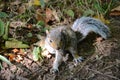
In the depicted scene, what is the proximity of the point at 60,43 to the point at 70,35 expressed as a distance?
0.86 feet

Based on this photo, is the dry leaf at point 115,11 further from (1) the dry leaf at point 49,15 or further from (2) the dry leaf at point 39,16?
(2) the dry leaf at point 39,16

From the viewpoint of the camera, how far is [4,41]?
11.7 feet

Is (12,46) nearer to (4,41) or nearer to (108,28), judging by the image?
(4,41)

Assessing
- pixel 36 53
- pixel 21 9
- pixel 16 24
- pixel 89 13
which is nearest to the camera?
pixel 36 53

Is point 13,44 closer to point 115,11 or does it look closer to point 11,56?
point 11,56

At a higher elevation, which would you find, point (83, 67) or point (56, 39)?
point (56, 39)

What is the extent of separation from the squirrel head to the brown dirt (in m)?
0.20

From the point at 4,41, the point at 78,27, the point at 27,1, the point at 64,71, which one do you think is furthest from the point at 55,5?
the point at 64,71

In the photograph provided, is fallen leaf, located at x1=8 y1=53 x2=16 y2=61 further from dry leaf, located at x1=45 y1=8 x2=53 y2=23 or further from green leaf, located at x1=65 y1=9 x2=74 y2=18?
green leaf, located at x1=65 y1=9 x2=74 y2=18

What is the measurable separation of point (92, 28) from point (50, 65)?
646mm

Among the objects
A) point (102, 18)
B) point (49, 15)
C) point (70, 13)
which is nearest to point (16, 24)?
point (49, 15)

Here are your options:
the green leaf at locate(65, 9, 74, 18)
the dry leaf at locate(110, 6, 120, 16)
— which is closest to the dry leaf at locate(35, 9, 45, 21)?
the green leaf at locate(65, 9, 74, 18)

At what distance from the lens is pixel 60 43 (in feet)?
10.8

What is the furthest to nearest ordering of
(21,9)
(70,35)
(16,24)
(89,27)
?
(21,9) → (16,24) → (89,27) → (70,35)
